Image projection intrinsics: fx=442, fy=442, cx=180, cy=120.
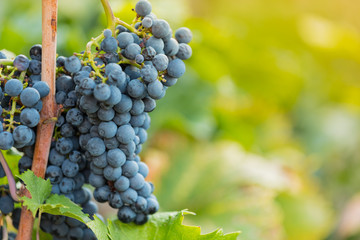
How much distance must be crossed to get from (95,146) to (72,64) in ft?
0.35

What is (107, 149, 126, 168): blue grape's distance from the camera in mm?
571

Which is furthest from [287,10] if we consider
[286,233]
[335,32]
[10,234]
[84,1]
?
[10,234]

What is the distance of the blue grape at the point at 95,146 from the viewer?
563 millimetres

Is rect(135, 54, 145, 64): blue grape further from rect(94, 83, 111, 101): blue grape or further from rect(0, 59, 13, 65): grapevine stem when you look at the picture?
rect(0, 59, 13, 65): grapevine stem

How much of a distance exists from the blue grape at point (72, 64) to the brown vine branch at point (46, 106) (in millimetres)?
20

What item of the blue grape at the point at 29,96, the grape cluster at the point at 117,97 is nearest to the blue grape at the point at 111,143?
the grape cluster at the point at 117,97

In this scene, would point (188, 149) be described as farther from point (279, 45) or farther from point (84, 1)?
point (279, 45)

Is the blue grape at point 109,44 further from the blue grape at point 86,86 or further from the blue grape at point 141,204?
the blue grape at point 141,204

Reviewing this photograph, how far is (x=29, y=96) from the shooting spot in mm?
519

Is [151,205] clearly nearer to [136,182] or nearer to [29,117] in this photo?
[136,182]

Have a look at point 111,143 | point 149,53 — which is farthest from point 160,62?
point 111,143

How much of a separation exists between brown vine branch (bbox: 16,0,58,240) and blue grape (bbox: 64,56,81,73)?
2 centimetres

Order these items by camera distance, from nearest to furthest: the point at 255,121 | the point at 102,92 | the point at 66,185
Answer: the point at 102,92
the point at 66,185
the point at 255,121

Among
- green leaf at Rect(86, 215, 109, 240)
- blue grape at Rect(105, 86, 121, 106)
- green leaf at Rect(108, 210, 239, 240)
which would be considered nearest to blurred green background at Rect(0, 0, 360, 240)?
green leaf at Rect(108, 210, 239, 240)
